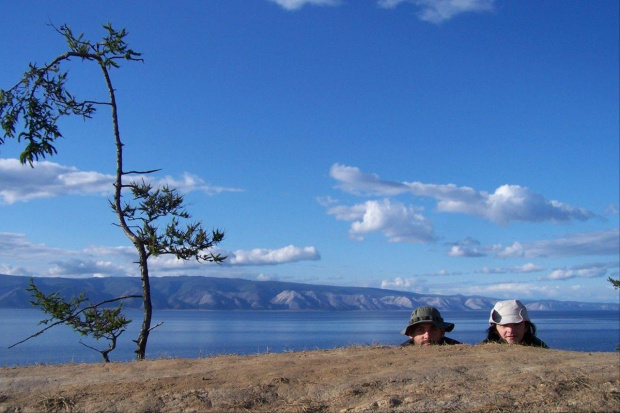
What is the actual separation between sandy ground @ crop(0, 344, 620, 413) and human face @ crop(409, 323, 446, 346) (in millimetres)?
925

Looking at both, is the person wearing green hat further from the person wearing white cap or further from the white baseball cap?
the white baseball cap

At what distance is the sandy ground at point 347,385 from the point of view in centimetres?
701

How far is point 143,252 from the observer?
547 inches

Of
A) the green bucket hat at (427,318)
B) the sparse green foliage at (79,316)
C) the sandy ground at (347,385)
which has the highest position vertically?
the green bucket hat at (427,318)

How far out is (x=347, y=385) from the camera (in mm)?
7723

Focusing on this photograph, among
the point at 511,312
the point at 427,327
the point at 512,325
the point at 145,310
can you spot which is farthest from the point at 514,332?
the point at 145,310

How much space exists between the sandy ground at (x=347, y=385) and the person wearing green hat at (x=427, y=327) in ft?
3.04

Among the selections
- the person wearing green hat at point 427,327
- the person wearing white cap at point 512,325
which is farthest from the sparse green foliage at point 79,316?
the person wearing white cap at point 512,325

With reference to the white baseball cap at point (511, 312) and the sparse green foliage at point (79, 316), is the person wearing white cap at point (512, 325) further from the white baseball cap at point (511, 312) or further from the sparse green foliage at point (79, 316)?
the sparse green foliage at point (79, 316)

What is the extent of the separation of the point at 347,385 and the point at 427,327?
10.0 feet

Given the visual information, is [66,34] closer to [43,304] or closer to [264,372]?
[43,304]

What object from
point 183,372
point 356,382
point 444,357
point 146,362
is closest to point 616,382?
point 444,357

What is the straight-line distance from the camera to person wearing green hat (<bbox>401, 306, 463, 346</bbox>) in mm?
10359

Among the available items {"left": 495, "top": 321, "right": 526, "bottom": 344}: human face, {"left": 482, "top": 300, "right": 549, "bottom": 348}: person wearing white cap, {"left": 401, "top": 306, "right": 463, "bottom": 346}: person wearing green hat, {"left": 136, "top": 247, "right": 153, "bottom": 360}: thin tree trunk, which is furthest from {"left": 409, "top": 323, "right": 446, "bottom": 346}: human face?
{"left": 136, "top": 247, "right": 153, "bottom": 360}: thin tree trunk
